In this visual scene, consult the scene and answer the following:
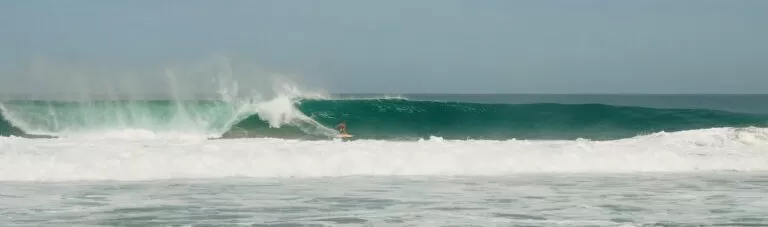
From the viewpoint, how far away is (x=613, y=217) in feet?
33.0

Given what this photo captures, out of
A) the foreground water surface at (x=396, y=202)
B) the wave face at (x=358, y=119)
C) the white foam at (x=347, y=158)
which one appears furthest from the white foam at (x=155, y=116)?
the foreground water surface at (x=396, y=202)

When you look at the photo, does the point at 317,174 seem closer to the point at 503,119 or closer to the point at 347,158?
the point at 347,158

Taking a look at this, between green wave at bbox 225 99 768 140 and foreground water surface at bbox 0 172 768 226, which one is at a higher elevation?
green wave at bbox 225 99 768 140

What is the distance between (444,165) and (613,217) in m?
5.70

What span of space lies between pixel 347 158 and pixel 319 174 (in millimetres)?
899

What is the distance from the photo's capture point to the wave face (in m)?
23.5

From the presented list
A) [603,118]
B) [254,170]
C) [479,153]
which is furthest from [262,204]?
[603,118]

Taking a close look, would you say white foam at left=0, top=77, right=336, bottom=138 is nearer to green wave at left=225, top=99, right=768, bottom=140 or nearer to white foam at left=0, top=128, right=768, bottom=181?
green wave at left=225, top=99, right=768, bottom=140

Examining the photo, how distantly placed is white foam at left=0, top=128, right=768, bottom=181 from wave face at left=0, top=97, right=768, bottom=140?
207 inches

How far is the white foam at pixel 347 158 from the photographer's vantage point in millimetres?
14391

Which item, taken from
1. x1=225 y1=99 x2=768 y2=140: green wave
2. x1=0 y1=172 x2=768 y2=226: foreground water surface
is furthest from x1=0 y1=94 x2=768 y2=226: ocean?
x1=225 y1=99 x2=768 y2=140: green wave

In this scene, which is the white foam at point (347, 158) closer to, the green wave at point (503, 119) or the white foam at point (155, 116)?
the white foam at point (155, 116)

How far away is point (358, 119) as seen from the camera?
27688 millimetres

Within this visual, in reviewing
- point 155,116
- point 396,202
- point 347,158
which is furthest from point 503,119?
point 396,202
